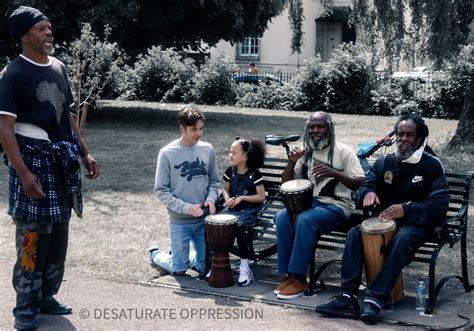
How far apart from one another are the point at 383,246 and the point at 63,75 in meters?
2.54

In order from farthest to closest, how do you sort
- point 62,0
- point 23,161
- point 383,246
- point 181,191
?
1. point 62,0
2. point 181,191
3. point 383,246
4. point 23,161

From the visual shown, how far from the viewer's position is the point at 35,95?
537 centimetres

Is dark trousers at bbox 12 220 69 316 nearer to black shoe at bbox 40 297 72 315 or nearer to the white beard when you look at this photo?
black shoe at bbox 40 297 72 315

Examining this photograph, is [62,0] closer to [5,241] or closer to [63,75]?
[5,241]

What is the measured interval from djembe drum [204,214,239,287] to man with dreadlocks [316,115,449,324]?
990 millimetres

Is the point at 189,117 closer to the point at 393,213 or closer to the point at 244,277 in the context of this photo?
the point at 244,277

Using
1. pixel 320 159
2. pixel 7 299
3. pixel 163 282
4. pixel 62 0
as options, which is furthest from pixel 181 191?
pixel 62 0

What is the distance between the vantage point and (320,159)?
6.72 m

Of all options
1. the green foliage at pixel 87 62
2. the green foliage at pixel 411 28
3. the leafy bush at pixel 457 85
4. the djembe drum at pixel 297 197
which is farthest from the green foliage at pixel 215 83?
the djembe drum at pixel 297 197

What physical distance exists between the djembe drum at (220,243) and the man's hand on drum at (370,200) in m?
1.06

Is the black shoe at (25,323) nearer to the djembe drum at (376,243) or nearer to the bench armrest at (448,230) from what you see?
the djembe drum at (376,243)

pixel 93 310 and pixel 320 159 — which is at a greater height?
pixel 320 159

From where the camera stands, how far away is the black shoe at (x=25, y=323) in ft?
17.9

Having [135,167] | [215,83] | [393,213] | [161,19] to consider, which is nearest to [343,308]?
[393,213]
